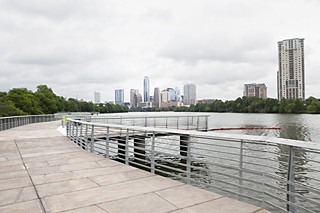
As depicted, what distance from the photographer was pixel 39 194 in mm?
5043

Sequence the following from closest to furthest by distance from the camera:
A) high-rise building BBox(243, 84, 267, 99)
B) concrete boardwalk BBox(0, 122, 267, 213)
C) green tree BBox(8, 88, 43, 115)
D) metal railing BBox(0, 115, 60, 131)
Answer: concrete boardwalk BBox(0, 122, 267, 213), metal railing BBox(0, 115, 60, 131), green tree BBox(8, 88, 43, 115), high-rise building BBox(243, 84, 267, 99)

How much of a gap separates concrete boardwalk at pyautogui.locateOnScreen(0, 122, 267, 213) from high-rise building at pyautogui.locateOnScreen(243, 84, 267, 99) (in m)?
174

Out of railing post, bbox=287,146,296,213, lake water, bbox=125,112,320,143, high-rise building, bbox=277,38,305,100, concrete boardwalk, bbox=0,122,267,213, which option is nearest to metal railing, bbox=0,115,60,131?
concrete boardwalk, bbox=0,122,267,213

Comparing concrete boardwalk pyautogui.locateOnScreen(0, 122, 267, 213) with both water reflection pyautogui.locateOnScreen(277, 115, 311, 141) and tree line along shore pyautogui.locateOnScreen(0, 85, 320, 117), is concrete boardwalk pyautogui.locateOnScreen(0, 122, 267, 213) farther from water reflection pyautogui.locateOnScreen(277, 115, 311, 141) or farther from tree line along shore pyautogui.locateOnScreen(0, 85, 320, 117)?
tree line along shore pyautogui.locateOnScreen(0, 85, 320, 117)

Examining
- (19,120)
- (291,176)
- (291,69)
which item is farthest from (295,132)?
(291,69)

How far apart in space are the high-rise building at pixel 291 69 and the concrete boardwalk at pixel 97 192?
168167 mm

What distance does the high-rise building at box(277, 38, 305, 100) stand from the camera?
159625mm

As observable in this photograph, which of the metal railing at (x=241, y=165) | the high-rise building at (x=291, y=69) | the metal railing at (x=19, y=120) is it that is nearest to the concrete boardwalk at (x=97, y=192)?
the metal railing at (x=241, y=165)

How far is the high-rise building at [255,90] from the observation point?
173375 millimetres

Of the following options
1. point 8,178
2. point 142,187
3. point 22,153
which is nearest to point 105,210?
point 142,187

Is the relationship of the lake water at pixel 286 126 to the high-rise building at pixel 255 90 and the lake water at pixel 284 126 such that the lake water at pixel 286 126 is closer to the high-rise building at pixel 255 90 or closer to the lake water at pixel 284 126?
the lake water at pixel 284 126

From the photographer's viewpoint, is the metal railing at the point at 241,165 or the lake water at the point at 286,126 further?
the lake water at the point at 286,126

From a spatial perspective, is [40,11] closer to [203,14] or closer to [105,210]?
[203,14]

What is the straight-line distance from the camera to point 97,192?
200 inches
